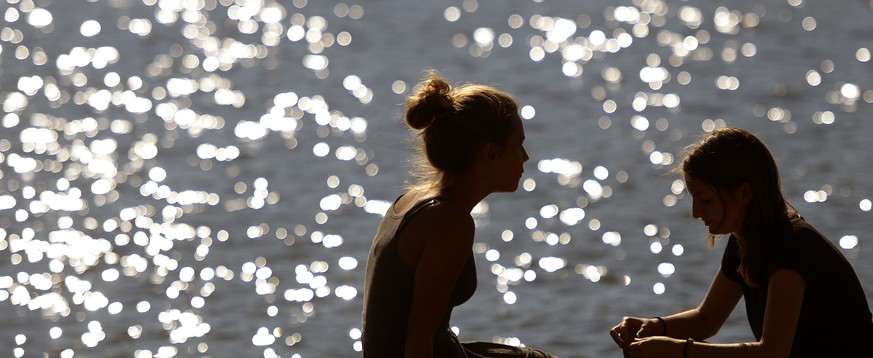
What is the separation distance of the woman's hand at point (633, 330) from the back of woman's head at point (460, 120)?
617 millimetres

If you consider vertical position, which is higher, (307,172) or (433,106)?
(433,106)

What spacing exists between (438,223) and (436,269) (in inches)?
4.4

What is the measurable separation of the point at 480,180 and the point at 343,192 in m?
5.76

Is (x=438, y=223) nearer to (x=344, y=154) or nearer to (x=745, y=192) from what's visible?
(x=745, y=192)

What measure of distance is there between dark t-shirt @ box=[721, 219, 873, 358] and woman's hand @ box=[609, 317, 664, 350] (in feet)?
1.19

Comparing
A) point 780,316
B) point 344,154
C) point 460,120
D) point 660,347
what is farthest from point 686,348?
point 344,154

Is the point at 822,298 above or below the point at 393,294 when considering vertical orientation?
above

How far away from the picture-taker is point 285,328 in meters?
7.60

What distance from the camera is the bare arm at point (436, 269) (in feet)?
12.5

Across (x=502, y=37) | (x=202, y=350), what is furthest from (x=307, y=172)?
(x=502, y=37)

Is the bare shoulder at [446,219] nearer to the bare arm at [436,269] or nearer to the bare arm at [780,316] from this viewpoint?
the bare arm at [436,269]

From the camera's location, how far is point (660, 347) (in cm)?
394

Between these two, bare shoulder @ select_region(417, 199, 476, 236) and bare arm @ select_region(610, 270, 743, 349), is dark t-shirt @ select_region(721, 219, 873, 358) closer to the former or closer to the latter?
bare arm @ select_region(610, 270, 743, 349)

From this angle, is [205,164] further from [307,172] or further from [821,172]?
[821,172]
